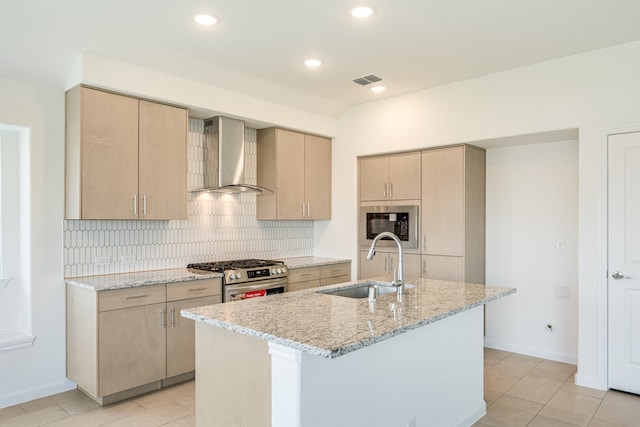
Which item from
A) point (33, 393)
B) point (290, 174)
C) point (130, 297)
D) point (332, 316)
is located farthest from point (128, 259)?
point (332, 316)

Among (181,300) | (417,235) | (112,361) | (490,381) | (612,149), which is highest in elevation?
(612,149)

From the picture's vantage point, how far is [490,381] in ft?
12.3

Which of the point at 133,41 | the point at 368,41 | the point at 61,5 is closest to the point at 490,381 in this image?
the point at 368,41

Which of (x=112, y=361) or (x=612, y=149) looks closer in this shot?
(x=112, y=361)

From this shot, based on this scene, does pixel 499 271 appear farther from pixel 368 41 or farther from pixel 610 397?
pixel 368 41

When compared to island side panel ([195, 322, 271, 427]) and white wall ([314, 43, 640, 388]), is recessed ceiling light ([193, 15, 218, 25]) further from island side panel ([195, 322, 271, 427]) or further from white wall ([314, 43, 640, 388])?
white wall ([314, 43, 640, 388])

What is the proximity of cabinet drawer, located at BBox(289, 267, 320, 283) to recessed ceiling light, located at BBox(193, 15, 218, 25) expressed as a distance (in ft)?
8.09

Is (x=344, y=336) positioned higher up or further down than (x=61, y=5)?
further down

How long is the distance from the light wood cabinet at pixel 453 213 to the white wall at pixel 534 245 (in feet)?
0.59

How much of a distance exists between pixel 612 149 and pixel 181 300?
143 inches

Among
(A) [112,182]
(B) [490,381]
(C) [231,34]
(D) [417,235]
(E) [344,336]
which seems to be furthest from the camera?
(D) [417,235]

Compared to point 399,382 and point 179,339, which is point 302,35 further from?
point 179,339

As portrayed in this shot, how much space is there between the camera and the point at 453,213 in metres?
4.42

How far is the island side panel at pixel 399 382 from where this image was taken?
1.84 meters
